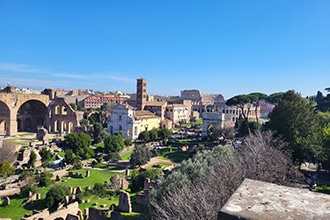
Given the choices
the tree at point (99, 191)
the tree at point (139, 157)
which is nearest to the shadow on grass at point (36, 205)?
the tree at point (99, 191)

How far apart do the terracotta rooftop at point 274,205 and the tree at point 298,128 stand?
17.0m

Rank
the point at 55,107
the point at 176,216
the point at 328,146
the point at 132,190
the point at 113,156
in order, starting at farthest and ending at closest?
1. the point at 55,107
2. the point at 113,156
3. the point at 132,190
4. the point at 328,146
5. the point at 176,216

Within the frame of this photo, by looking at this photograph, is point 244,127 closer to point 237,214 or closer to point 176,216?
point 176,216

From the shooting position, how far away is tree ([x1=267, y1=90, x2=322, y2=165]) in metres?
19.2

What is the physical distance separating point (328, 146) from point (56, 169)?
2628 centimetres

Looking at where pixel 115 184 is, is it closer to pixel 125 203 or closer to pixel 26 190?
pixel 125 203

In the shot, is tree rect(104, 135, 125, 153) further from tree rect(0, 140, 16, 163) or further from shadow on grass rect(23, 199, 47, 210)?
shadow on grass rect(23, 199, 47, 210)

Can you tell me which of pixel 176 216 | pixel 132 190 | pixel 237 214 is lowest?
pixel 132 190

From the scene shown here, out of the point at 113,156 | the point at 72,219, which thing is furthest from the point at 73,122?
the point at 72,219

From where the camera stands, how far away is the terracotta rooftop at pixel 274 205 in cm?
238

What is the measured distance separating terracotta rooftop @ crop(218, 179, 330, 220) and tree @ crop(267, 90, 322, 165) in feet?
55.7

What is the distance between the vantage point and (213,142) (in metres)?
41.3

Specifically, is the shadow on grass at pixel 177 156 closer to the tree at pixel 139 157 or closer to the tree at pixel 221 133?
the tree at pixel 139 157

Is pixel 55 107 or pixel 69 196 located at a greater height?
pixel 55 107
